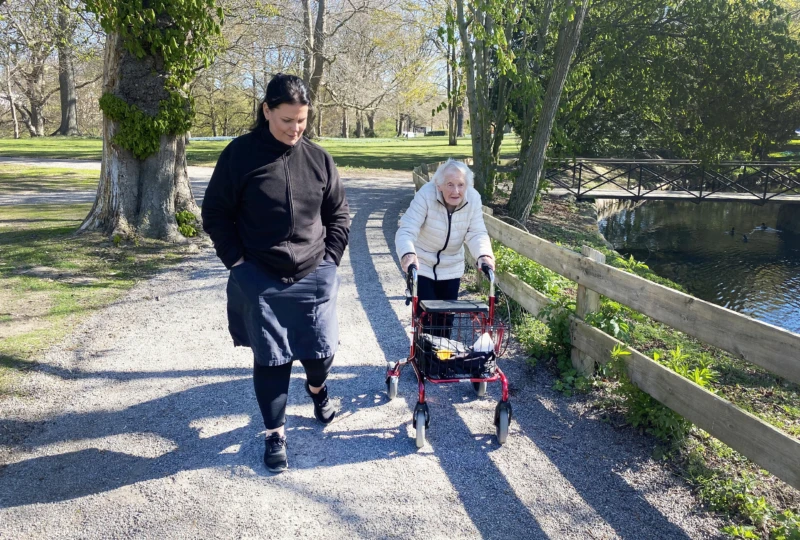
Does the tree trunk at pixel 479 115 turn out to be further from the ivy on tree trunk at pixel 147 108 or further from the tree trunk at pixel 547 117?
the ivy on tree trunk at pixel 147 108

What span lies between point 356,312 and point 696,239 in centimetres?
1927

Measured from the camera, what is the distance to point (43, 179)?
1912 centimetres

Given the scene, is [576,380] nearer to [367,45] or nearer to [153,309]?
[153,309]

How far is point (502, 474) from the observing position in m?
3.74

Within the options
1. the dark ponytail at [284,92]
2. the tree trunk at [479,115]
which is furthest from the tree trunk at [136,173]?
the dark ponytail at [284,92]

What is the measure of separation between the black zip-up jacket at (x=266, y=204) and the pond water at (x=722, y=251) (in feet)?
38.5

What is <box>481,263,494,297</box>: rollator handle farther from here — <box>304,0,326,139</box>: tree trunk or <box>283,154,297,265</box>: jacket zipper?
<box>304,0,326,139</box>: tree trunk

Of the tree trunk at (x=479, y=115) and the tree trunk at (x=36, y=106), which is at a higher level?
the tree trunk at (x=36, y=106)

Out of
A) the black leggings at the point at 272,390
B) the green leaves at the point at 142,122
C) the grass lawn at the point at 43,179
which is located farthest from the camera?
the grass lawn at the point at 43,179

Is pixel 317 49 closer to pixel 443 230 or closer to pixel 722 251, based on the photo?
pixel 722 251

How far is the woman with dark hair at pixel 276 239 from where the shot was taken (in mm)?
3426

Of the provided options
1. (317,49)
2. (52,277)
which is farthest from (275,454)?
(317,49)

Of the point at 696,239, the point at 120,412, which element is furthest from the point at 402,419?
the point at 696,239

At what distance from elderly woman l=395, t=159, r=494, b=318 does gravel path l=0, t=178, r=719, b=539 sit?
98 cm
